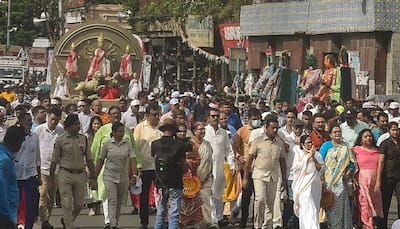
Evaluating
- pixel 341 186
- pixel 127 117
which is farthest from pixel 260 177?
pixel 127 117

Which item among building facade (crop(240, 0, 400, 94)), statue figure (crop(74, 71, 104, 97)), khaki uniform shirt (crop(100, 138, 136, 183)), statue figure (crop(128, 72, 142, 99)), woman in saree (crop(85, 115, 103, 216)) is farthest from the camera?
building facade (crop(240, 0, 400, 94))

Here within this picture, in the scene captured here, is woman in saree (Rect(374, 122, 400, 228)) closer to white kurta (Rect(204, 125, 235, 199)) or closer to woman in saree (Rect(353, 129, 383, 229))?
woman in saree (Rect(353, 129, 383, 229))

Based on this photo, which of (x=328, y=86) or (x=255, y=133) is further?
(x=328, y=86)

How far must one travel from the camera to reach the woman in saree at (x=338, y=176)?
536 inches

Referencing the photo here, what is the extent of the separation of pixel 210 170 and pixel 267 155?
2.54 ft

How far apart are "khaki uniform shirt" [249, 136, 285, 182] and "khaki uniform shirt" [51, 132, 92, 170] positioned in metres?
2.16

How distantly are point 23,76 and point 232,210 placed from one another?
145ft

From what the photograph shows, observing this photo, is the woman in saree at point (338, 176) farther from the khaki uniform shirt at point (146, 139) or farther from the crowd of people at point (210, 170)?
the khaki uniform shirt at point (146, 139)

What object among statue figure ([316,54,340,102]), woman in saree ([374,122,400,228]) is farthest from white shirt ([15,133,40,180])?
statue figure ([316,54,340,102])

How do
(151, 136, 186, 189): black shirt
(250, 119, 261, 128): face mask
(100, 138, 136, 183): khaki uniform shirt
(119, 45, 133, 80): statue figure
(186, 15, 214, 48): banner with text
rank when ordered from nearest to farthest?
(151, 136, 186, 189): black shirt < (100, 138, 136, 183): khaki uniform shirt < (250, 119, 261, 128): face mask < (119, 45, 133, 80): statue figure < (186, 15, 214, 48): banner with text

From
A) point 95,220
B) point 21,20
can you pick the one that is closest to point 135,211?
point 95,220

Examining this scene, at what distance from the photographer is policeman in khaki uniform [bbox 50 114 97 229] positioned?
44.9 feet

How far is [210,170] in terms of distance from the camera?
45.3 feet

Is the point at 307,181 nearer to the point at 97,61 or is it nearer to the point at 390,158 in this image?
the point at 390,158
